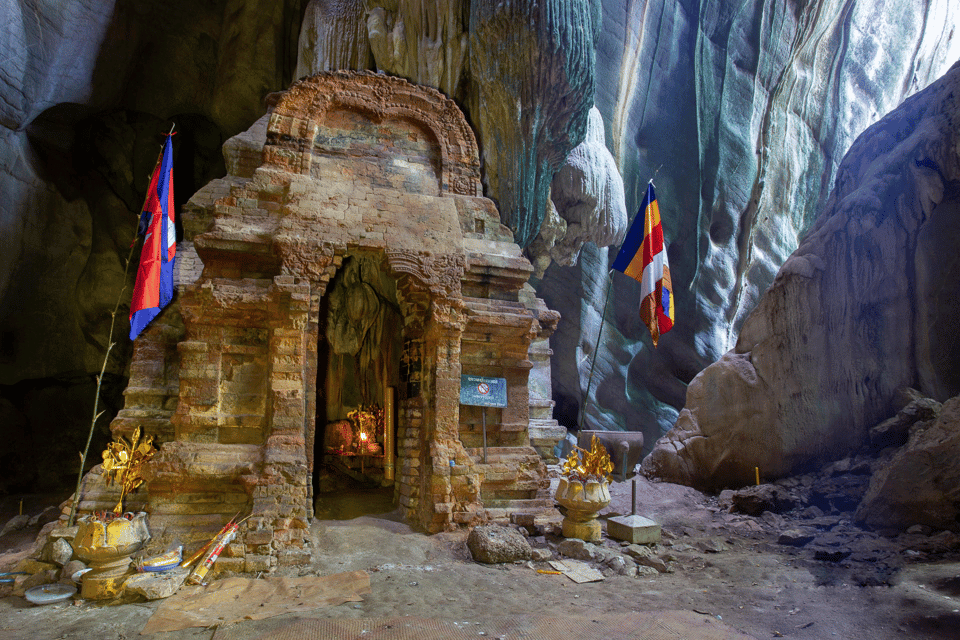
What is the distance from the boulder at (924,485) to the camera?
6809 mm

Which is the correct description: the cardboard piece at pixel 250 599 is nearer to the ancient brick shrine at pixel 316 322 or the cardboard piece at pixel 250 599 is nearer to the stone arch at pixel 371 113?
the ancient brick shrine at pixel 316 322

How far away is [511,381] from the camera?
904 cm

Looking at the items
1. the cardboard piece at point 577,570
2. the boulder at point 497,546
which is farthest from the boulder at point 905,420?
the boulder at point 497,546

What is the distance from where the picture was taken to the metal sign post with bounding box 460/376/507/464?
8.51 m

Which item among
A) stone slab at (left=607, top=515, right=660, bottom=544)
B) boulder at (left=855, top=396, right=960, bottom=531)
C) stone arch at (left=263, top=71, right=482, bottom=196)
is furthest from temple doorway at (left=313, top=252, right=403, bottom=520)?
boulder at (left=855, top=396, right=960, bottom=531)

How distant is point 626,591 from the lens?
593 cm

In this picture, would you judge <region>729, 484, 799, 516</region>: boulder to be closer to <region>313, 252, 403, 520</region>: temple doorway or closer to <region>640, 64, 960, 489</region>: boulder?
<region>640, 64, 960, 489</region>: boulder

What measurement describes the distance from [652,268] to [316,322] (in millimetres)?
6020

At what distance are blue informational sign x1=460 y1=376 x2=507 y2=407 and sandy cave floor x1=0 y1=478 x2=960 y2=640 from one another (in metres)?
2.02

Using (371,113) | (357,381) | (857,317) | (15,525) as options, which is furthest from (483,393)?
(15,525)

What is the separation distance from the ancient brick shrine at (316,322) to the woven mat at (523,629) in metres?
2.06

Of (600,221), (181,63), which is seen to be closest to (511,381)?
(600,221)

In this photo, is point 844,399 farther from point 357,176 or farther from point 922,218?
point 357,176

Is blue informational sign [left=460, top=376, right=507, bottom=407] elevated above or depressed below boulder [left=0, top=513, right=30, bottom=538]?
above
